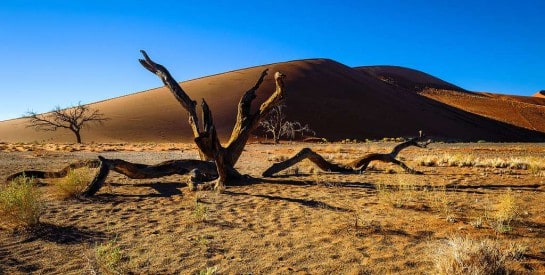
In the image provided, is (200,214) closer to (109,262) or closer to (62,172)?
(109,262)

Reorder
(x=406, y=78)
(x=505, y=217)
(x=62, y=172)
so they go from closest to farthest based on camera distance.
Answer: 1. (x=505, y=217)
2. (x=62, y=172)
3. (x=406, y=78)

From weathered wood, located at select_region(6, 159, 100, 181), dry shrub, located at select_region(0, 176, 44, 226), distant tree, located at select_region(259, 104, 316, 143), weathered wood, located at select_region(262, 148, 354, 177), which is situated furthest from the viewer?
distant tree, located at select_region(259, 104, 316, 143)

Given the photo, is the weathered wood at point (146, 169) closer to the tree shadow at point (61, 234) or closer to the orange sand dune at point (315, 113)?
the tree shadow at point (61, 234)

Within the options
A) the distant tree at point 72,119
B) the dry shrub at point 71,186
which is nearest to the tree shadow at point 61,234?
the dry shrub at point 71,186

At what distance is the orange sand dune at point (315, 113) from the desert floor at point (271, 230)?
35.6 metres

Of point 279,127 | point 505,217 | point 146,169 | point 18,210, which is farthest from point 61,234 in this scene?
point 279,127

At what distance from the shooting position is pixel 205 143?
8367 mm

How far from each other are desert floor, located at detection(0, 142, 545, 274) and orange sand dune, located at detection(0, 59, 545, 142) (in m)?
35.6

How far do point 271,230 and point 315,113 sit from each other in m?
43.1

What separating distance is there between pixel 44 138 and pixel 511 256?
2097 inches

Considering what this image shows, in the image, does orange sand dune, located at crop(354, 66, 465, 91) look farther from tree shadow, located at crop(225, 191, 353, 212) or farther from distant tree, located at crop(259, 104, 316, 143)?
tree shadow, located at crop(225, 191, 353, 212)

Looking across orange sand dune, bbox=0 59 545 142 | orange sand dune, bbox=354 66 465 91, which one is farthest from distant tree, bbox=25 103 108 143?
orange sand dune, bbox=354 66 465 91

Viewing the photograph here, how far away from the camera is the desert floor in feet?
13.9

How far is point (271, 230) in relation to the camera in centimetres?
551
